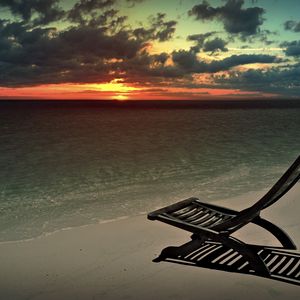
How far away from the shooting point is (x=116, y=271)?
4891 mm

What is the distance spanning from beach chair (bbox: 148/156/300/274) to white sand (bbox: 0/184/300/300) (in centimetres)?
29

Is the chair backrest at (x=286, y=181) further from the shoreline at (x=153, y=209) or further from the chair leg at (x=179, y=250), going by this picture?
the shoreline at (x=153, y=209)

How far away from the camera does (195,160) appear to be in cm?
1723

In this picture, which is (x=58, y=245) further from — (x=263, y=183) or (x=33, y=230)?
(x=263, y=183)

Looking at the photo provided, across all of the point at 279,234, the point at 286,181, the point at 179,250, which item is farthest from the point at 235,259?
the point at 286,181

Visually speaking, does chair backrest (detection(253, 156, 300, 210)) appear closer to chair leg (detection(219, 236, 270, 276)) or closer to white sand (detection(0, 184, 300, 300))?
chair leg (detection(219, 236, 270, 276))

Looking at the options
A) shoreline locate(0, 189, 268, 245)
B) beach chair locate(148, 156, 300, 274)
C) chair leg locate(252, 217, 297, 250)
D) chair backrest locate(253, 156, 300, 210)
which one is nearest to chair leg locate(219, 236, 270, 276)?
beach chair locate(148, 156, 300, 274)

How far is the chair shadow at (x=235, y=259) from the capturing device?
4.52 meters

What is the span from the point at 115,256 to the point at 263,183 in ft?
23.4

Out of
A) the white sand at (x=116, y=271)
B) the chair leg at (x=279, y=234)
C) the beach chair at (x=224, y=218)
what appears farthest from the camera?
the chair leg at (x=279, y=234)

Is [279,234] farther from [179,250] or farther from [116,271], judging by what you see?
[116,271]

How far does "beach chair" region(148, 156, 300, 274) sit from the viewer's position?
445 centimetres

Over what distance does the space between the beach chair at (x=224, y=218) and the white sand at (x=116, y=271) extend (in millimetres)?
291

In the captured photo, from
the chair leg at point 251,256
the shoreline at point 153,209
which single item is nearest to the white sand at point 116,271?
the chair leg at point 251,256
